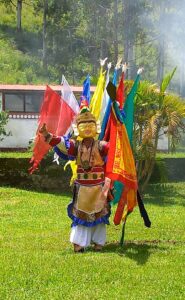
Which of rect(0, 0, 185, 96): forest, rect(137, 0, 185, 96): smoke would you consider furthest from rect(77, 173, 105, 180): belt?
rect(137, 0, 185, 96): smoke

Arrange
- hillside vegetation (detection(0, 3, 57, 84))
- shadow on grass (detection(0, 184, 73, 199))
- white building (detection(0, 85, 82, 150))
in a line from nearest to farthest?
1. shadow on grass (detection(0, 184, 73, 199))
2. white building (detection(0, 85, 82, 150))
3. hillside vegetation (detection(0, 3, 57, 84))

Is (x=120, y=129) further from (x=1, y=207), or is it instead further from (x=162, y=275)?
(x=1, y=207)

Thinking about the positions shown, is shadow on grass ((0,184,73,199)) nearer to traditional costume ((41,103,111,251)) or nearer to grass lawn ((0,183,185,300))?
grass lawn ((0,183,185,300))

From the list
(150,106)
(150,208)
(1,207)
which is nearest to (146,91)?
(150,106)

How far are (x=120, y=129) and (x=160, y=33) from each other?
2798cm

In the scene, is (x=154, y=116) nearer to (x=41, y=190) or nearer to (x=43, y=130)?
(x=41, y=190)

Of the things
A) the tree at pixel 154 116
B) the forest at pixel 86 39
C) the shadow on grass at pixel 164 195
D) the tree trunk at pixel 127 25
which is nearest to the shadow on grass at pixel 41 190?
the shadow on grass at pixel 164 195

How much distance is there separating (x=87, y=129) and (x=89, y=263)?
1.45 meters

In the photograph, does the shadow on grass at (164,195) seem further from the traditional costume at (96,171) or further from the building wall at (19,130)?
the building wall at (19,130)

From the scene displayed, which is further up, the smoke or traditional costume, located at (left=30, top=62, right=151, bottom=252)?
the smoke

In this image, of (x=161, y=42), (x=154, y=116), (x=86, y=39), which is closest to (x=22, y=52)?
(x=86, y=39)

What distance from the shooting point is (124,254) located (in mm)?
5902

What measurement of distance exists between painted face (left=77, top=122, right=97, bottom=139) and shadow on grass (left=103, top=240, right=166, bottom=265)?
4.17 ft

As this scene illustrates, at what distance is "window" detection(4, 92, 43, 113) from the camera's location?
18016 millimetres
